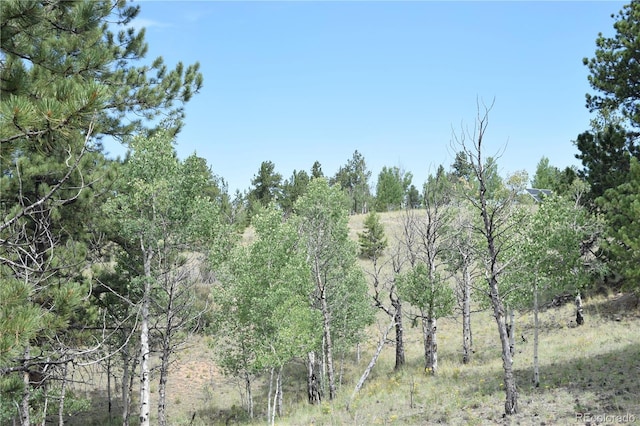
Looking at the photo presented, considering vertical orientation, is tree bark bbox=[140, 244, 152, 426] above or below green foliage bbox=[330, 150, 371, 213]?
below

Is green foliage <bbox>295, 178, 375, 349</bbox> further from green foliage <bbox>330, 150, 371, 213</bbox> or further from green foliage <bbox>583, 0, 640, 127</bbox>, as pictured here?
green foliage <bbox>330, 150, 371, 213</bbox>

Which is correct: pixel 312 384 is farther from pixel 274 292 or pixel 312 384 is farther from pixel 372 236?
pixel 372 236

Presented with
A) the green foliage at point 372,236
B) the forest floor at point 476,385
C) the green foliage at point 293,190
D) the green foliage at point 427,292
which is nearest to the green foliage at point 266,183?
the green foliage at point 293,190

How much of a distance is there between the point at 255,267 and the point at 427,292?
8743mm

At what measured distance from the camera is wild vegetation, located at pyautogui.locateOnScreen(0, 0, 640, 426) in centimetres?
671

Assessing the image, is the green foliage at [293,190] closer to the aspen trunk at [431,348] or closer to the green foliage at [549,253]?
the aspen trunk at [431,348]

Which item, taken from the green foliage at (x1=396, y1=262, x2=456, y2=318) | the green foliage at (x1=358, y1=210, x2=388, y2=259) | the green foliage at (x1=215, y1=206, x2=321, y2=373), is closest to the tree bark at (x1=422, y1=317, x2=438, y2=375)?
the green foliage at (x1=396, y1=262, x2=456, y2=318)

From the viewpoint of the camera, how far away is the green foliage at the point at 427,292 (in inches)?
880

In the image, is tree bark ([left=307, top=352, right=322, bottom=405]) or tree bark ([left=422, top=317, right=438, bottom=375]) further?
tree bark ([left=307, top=352, right=322, bottom=405])

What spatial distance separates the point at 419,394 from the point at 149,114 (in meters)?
15.3

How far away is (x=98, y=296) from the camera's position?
1764 cm

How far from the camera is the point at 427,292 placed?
2231 cm

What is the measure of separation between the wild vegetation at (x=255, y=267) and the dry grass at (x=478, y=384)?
0.44 ft

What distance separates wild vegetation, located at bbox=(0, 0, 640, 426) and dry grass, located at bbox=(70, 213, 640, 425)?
133 millimetres
